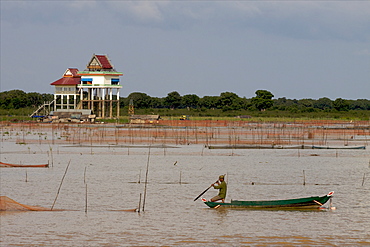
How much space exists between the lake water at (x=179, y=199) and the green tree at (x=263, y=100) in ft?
293

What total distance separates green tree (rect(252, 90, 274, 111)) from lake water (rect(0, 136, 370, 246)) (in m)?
89.2

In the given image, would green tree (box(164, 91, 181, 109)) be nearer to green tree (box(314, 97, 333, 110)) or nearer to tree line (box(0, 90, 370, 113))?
tree line (box(0, 90, 370, 113))

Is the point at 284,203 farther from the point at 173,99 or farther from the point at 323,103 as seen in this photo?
the point at 323,103

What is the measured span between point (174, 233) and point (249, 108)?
111 metres

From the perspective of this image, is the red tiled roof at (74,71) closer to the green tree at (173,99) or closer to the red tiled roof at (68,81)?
the red tiled roof at (68,81)

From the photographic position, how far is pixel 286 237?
15.4 meters

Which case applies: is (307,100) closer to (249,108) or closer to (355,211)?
(249,108)

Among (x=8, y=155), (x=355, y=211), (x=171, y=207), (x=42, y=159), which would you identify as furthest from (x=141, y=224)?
(x=8, y=155)

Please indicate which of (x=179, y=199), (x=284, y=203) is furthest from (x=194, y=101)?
(x=284, y=203)

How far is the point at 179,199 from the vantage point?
69.2ft

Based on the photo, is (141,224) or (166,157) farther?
(166,157)

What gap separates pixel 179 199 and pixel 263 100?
107m

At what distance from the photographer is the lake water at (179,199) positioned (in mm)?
15469

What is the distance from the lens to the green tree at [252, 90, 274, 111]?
127 meters
